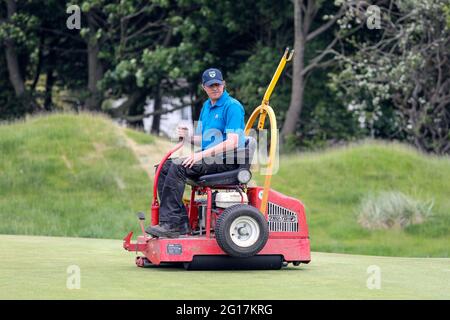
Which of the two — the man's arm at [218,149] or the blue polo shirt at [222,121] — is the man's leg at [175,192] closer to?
the man's arm at [218,149]

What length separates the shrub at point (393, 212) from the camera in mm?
19469

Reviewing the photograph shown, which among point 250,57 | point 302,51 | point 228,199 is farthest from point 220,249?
point 250,57

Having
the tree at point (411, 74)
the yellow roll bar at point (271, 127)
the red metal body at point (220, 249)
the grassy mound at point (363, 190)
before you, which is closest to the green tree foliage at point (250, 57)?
the tree at point (411, 74)

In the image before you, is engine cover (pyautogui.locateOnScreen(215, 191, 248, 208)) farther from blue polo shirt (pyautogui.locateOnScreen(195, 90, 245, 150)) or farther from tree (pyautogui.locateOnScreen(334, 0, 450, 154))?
tree (pyautogui.locateOnScreen(334, 0, 450, 154))

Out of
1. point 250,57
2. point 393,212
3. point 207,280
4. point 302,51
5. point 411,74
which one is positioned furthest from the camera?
point 250,57

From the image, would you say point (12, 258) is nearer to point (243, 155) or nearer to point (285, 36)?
point (243, 155)

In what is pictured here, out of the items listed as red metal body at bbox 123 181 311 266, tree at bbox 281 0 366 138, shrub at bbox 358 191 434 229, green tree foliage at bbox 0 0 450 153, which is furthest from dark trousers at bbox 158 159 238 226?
tree at bbox 281 0 366 138

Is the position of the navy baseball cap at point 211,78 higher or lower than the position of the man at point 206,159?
higher

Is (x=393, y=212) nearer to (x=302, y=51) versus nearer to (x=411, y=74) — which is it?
(x=411, y=74)

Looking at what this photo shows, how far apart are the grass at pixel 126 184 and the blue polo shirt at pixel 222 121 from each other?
8397 millimetres

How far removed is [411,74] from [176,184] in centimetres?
2040

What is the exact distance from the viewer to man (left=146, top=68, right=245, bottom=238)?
9992mm

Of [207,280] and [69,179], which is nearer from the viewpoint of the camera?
[207,280]

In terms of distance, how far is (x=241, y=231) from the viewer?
995 centimetres
